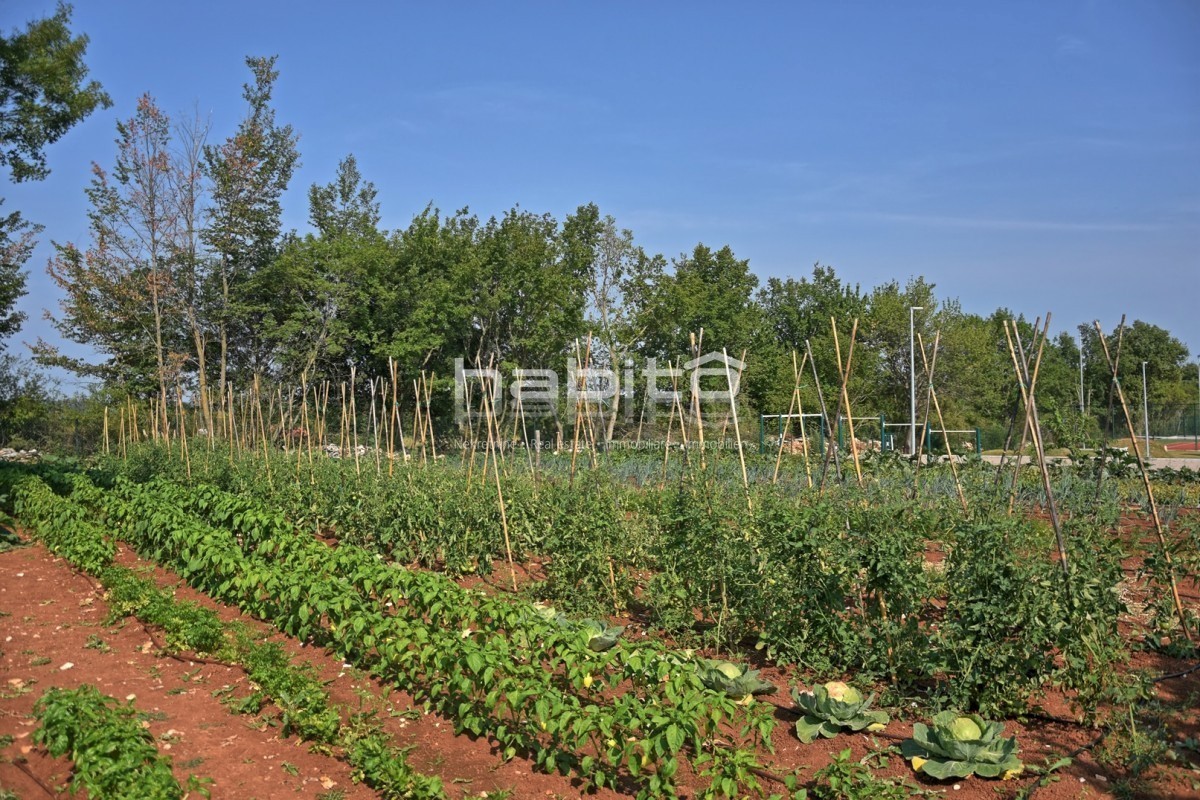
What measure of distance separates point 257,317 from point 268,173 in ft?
12.6

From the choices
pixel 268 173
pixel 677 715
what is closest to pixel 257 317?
pixel 268 173

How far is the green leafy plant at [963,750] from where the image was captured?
4047mm

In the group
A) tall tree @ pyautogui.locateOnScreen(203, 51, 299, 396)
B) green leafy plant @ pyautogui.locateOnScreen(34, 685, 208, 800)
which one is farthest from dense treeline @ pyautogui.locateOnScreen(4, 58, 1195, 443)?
green leafy plant @ pyautogui.locateOnScreen(34, 685, 208, 800)

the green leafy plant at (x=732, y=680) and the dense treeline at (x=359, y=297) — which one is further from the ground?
the dense treeline at (x=359, y=297)

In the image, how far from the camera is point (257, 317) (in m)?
23.9

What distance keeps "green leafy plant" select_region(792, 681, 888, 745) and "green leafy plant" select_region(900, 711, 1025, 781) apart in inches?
12.2

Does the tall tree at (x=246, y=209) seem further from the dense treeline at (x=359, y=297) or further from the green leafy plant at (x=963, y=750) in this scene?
the green leafy plant at (x=963, y=750)

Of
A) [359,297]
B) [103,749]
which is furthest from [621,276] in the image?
[103,749]

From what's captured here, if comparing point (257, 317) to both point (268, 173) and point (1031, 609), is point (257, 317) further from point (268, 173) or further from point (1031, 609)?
point (1031, 609)

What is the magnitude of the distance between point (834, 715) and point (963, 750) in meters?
0.66

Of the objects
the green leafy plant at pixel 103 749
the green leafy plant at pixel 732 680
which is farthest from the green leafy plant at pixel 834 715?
the green leafy plant at pixel 103 749

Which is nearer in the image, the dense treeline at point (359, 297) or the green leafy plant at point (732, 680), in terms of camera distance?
the green leafy plant at point (732, 680)

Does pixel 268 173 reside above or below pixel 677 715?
above

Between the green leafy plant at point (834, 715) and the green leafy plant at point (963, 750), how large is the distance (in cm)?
31
